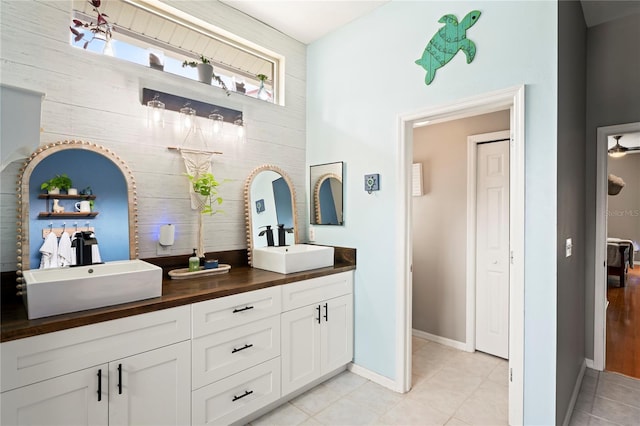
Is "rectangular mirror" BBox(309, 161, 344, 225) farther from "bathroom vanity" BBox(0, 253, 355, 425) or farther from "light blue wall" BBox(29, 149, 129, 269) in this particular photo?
"light blue wall" BBox(29, 149, 129, 269)

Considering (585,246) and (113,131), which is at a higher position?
(113,131)

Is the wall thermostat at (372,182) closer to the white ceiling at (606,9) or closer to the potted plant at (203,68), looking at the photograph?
the potted plant at (203,68)

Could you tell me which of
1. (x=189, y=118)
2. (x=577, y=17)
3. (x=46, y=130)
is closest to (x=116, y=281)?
(x=46, y=130)

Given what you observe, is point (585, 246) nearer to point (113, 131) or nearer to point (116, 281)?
point (116, 281)

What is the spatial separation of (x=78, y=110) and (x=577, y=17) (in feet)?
11.4

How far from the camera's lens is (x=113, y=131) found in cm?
207

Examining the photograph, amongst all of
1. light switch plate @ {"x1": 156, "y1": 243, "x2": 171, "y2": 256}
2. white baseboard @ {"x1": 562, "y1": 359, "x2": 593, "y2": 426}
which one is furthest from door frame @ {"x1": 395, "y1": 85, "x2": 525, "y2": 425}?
light switch plate @ {"x1": 156, "y1": 243, "x2": 171, "y2": 256}

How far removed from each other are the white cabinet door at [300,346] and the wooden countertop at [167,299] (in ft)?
0.88

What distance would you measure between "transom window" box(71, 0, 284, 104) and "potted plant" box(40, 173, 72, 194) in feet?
2.67

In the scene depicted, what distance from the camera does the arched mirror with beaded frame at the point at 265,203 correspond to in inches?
107

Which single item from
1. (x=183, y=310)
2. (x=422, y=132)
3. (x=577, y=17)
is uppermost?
(x=577, y=17)

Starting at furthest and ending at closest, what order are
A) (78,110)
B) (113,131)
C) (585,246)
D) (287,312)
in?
(585,246)
(287,312)
(113,131)
(78,110)

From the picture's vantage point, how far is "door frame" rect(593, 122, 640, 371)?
2.87 meters

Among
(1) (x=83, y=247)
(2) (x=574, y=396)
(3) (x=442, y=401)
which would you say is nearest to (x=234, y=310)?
(1) (x=83, y=247)
